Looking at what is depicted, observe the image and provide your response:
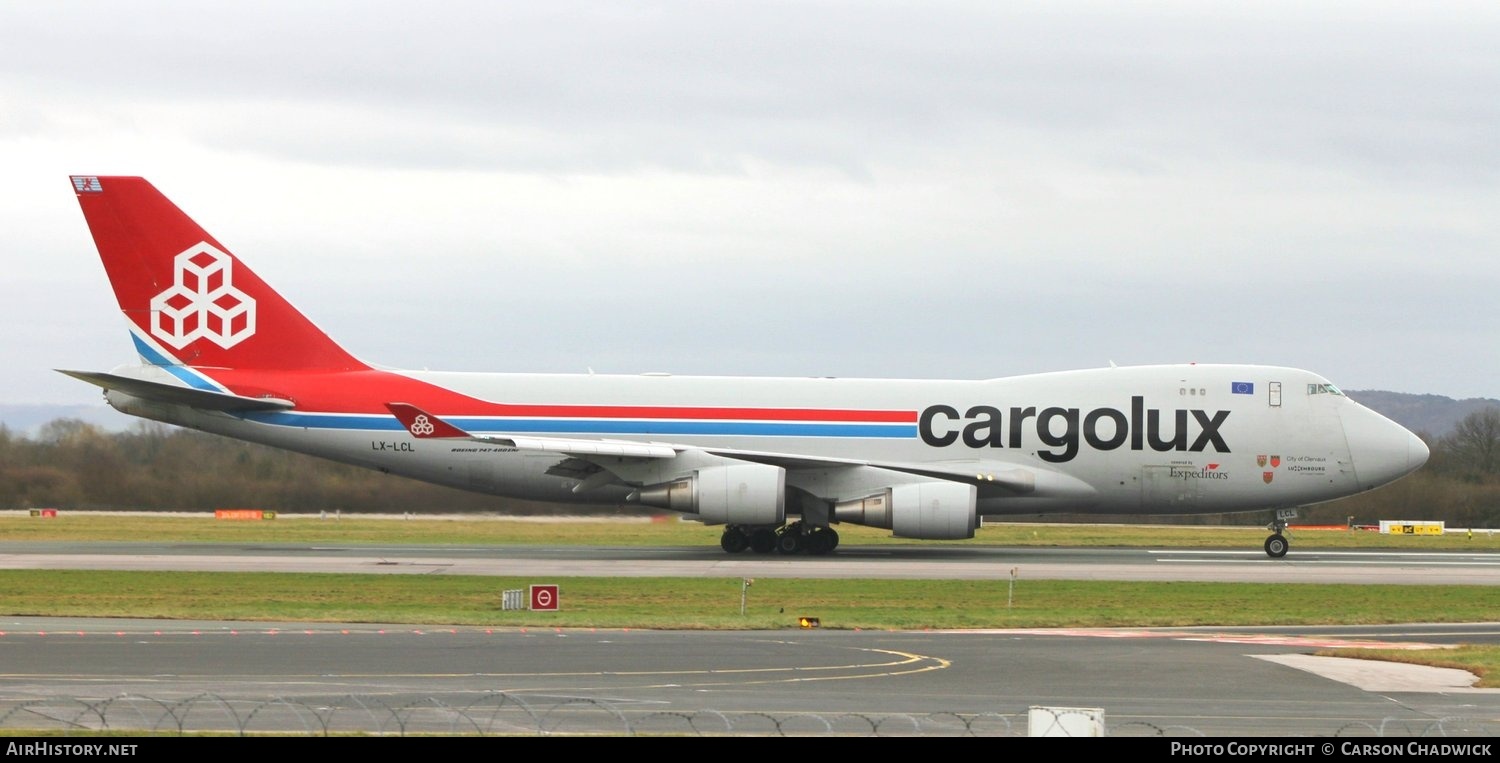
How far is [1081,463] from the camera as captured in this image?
39.4m

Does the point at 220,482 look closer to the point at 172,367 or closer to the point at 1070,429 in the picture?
the point at 172,367

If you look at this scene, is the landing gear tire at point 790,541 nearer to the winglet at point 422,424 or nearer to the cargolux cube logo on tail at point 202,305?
the winglet at point 422,424

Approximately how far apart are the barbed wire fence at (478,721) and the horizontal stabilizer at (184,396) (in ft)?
80.8

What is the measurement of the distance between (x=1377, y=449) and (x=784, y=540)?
15106 mm

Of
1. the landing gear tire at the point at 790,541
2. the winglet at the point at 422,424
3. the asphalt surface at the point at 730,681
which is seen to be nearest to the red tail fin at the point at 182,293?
the winglet at the point at 422,424

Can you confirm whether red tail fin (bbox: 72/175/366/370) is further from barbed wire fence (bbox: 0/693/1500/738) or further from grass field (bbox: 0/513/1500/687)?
barbed wire fence (bbox: 0/693/1500/738)

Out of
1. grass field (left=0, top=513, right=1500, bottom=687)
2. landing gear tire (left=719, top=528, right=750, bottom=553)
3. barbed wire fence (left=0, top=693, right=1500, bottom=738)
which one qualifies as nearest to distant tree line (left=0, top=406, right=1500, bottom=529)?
landing gear tire (left=719, top=528, right=750, bottom=553)

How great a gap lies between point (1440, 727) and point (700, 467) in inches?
1012

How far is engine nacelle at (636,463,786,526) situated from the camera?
1459 inches

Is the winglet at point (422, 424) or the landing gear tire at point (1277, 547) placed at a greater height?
the winglet at point (422, 424)

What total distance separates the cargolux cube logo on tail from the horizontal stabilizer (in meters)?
1.59

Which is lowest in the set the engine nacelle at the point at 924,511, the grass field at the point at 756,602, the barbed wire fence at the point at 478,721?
→ the barbed wire fence at the point at 478,721

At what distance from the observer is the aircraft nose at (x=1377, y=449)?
4003 cm

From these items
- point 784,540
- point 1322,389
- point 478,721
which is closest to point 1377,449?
point 1322,389
